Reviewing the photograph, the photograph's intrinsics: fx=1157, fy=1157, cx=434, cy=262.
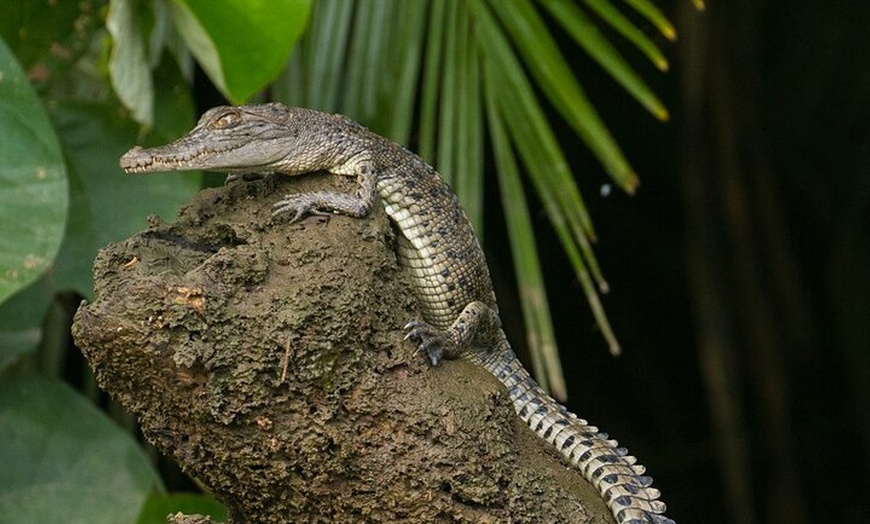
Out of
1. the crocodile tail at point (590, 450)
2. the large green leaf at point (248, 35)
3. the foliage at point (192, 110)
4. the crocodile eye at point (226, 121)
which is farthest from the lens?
the foliage at point (192, 110)

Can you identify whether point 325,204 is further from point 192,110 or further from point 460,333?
point 192,110

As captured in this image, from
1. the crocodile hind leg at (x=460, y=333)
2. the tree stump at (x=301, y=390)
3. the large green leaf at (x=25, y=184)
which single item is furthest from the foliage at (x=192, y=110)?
the tree stump at (x=301, y=390)

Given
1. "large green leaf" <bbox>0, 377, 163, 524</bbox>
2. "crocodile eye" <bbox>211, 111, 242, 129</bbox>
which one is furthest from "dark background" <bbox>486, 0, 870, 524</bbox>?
"crocodile eye" <bbox>211, 111, 242, 129</bbox>

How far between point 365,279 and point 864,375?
12.5 ft

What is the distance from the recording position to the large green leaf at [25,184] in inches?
117

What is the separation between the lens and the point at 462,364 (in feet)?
7.63

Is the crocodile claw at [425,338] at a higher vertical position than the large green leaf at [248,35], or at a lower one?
lower

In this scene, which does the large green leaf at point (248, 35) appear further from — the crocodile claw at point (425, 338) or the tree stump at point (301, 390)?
the crocodile claw at point (425, 338)

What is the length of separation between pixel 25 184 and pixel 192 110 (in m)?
0.76

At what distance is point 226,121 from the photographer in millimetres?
2566

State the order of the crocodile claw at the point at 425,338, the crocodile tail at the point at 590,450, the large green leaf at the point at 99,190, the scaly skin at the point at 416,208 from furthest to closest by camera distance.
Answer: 1. the large green leaf at the point at 99,190
2. the scaly skin at the point at 416,208
3. the crocodile tail at the point at 590,450
4. the crocodile claw at the point at 425,338

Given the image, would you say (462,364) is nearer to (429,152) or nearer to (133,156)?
(133,156)

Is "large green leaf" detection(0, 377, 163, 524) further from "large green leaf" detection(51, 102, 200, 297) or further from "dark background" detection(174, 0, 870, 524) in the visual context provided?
"dark background" detection(174, 0, 870, 524)

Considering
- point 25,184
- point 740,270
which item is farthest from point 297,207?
point 740,270
